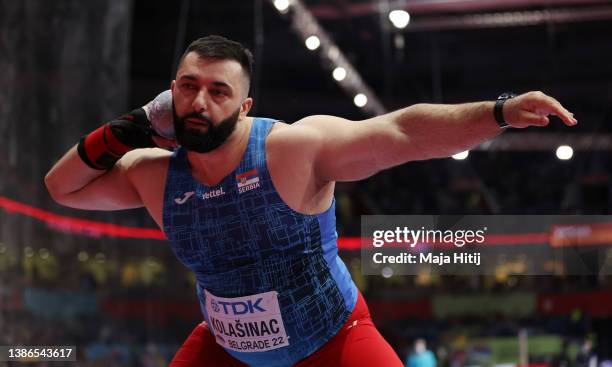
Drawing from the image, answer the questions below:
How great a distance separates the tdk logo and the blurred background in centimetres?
235

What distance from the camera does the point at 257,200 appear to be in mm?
2070

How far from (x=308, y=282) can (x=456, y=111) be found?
610 millimetres

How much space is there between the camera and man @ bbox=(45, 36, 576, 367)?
6.77 ft

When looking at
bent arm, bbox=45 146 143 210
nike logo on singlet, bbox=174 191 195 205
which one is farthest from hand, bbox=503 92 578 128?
bent arm, bbox=45 146 143 210

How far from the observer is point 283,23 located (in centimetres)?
646

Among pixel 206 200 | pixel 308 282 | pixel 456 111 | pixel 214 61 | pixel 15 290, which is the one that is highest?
pixel 214 61

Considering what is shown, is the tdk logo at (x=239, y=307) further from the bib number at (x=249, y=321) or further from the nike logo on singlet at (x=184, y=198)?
the nike logo on singlet at (x=184, y=198)

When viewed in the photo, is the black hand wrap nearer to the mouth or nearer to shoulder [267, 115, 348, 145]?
the mouth

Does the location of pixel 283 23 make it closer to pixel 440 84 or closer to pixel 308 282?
pixel 440 84

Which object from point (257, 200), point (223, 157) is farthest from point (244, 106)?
point (257, 200)

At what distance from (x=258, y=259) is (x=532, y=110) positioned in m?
0.78

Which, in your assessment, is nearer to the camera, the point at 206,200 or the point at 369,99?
the point at 206,200

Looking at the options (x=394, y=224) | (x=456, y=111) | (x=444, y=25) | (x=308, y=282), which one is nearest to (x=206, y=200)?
(x=308, y=282)

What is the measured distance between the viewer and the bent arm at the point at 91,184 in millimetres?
2314
